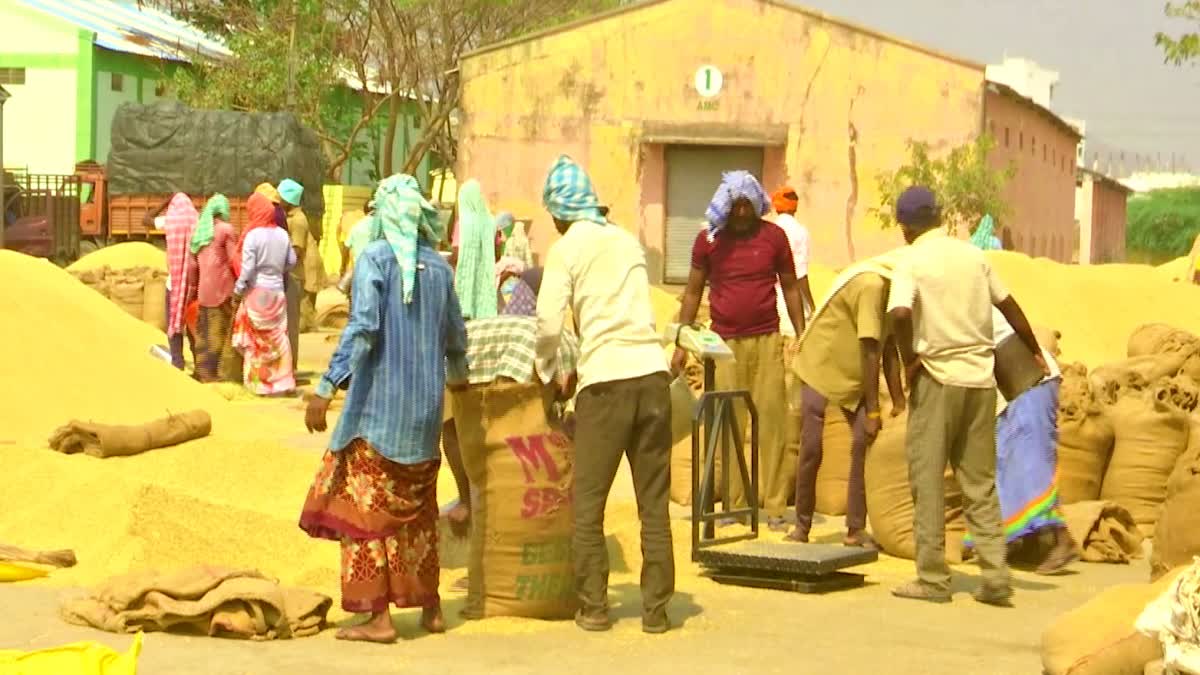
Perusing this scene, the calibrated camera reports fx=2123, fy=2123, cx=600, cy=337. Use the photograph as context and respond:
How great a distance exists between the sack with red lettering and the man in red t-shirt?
2359 mm

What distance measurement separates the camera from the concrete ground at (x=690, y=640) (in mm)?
7293

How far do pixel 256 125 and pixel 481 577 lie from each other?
27.0 metres

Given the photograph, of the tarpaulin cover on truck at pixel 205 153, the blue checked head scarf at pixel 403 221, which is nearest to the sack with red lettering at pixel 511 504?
the blue checked head scarf at pixel 403 221

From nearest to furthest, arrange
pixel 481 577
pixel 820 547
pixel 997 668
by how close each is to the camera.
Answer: pixel 997 668, pixel 481 577, pixel 820 547

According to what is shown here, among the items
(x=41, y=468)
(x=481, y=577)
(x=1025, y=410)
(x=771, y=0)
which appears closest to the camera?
(x=481, y=577)

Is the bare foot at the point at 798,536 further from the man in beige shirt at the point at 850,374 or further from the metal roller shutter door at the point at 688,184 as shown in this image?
the metal roller shutter door at the point at 688,184

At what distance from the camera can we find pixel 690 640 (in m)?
7.93

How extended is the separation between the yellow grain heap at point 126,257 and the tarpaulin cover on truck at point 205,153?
4.21 m

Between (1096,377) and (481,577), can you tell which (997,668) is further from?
(1096,377)

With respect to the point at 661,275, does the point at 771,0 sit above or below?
above

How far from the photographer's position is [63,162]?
4778 cm

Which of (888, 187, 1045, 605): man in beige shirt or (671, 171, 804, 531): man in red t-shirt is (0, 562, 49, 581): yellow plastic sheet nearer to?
(671, 171, 804, 531): man in red t-shirt

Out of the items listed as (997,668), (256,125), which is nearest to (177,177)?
(256,125)

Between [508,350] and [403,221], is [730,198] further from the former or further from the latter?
[403,221]
